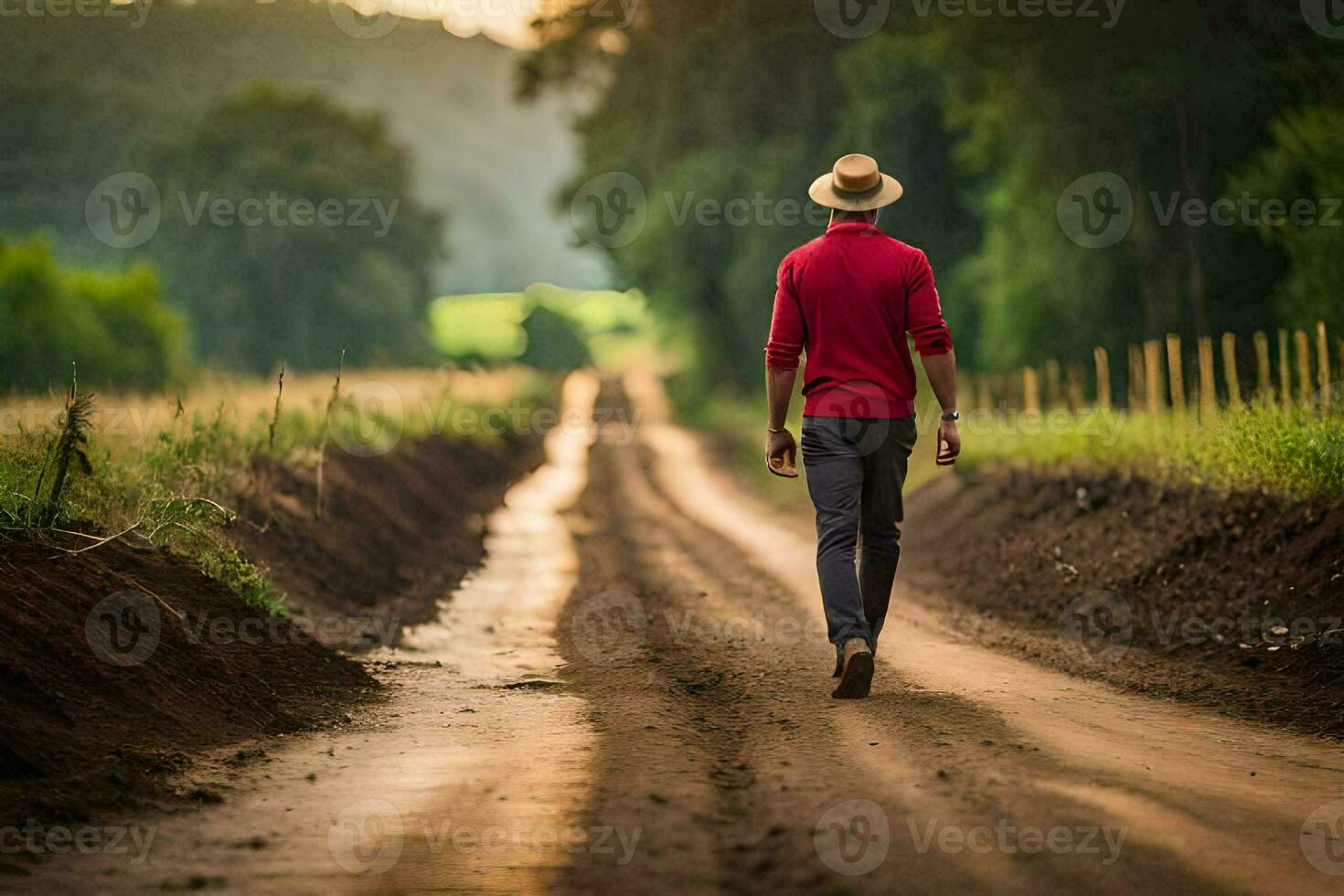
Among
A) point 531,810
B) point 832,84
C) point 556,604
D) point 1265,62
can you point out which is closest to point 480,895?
point 531,810

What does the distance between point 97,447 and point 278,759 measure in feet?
16.6

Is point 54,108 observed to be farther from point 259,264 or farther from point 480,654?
point 480,654

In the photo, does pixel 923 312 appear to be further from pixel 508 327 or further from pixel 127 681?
pixel 508 327

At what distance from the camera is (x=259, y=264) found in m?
58.4

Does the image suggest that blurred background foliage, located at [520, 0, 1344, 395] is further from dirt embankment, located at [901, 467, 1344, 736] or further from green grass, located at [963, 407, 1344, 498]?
dirt embankment, located at [901, 467, 1344, 736]

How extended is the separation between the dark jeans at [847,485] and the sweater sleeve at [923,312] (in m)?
0.41

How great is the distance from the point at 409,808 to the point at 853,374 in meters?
3.11

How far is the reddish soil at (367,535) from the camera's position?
11984mm

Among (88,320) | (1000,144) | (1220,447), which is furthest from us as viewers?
(88,320)

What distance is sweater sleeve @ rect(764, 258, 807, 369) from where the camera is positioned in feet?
23.3

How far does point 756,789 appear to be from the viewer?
513 cm

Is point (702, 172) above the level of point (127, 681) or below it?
above

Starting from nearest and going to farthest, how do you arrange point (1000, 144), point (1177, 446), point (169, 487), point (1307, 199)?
point (169, 487), point (1177, 446), point (1307, 199), point (1000, 144)

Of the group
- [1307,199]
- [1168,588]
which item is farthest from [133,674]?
[1307,199]
